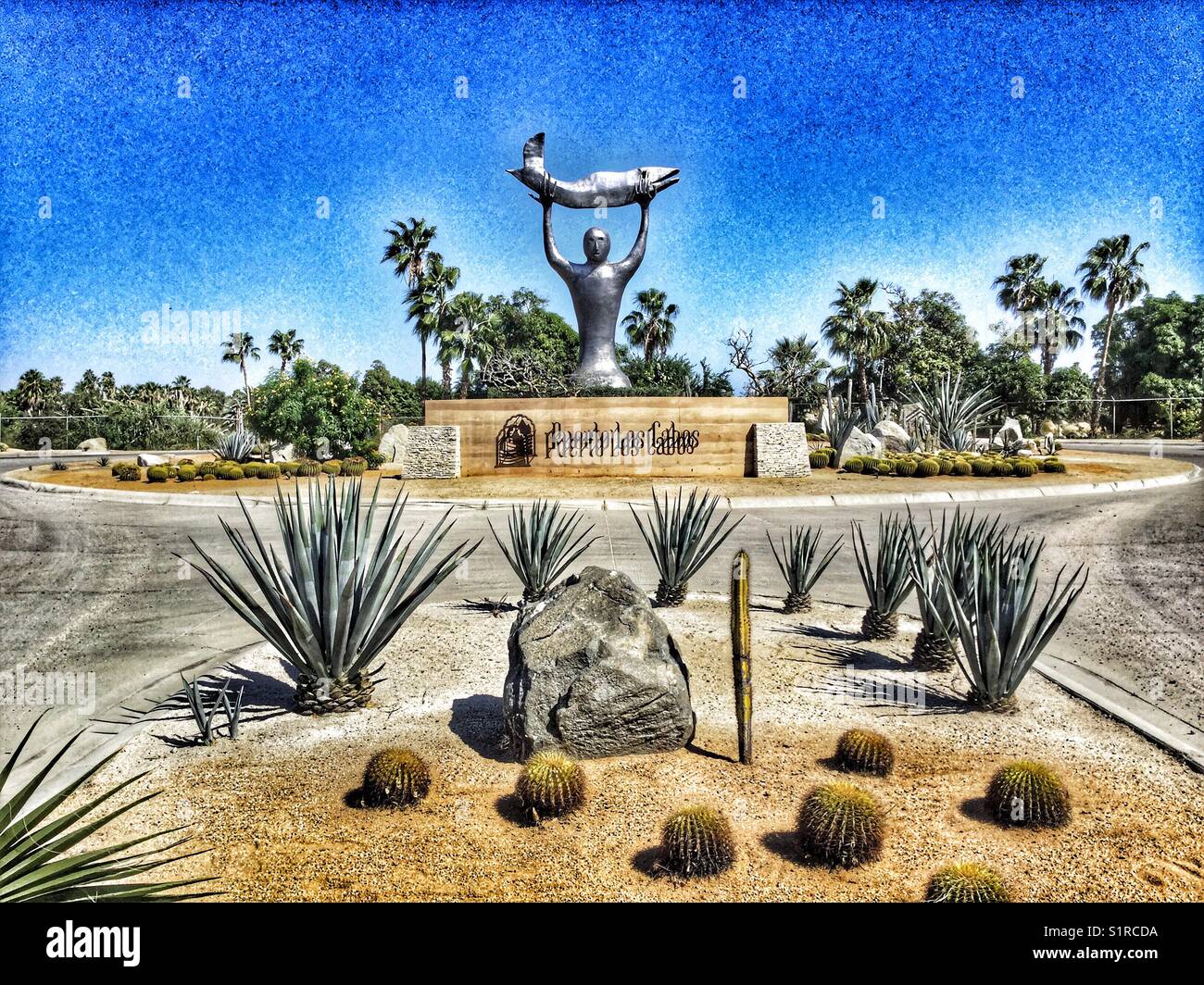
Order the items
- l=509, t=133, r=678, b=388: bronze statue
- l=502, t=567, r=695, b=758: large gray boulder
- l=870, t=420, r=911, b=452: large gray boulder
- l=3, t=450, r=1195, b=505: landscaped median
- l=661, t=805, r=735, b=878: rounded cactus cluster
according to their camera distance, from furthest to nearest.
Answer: l=870, t=420, r=911, b=452: large gray boulder → l=509, t=133, r=678, b=388: bronze statue → l=3, t=450, r=1195, b=505: landscaped median → l=502, t=567, r=695, b=758: large gray boulder → l=661, t=805, r=735, b=878: rounded cactus cluster

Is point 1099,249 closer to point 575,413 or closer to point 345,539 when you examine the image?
point 575,413

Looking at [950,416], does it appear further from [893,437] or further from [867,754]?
[867,754]

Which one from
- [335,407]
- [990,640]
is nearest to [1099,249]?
[335,407]

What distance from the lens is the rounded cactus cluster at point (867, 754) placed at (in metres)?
3.90

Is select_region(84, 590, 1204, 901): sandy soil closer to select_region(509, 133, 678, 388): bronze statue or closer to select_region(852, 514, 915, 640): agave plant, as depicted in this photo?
select_region(852, 514, 915, 640): agave plant

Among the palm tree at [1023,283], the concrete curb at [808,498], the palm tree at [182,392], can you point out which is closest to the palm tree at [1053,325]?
the palm tree at [1023,283]

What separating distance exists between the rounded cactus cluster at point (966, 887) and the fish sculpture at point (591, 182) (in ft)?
71.6

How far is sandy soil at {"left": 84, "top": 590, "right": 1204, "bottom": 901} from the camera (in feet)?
9.73

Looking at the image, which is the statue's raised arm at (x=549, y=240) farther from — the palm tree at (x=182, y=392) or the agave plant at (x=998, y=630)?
the palm tree at (x=182, y=392)

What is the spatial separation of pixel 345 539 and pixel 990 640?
4.12 m

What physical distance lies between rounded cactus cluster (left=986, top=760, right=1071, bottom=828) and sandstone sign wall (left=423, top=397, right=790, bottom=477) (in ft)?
57.7

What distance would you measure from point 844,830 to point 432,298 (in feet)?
135

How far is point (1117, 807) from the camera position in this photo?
3.57 meters

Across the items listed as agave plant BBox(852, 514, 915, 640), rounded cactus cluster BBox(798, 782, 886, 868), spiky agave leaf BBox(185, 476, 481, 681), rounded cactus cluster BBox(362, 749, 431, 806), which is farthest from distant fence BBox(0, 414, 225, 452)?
A: rounded cactus cluster BBox(798, 782, 886, 868)
